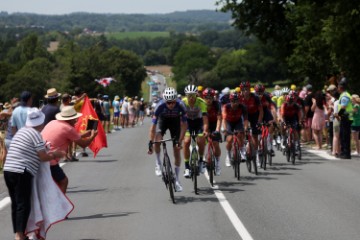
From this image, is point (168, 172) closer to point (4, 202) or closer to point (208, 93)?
point (4, 202)

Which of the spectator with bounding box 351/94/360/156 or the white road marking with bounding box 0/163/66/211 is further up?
the spectator with bounding box 351/94/360/156

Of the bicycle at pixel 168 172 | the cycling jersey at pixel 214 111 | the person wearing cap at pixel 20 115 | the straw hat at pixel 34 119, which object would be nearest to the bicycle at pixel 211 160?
the bicycle at pixel 168 172

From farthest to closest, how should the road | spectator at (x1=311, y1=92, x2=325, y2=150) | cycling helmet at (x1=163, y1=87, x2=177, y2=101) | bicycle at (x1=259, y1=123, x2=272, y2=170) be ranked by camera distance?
1. spectator at (x1=311, y1=92, x2=325, y2=150)
2. bicycle at (x1=259, y1=123, x2=272, y2=170)
3. cycling helmet at (x1=163, y1=87, x2=177, y2=101)
4. the road

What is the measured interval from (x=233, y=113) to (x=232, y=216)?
580 centimetres

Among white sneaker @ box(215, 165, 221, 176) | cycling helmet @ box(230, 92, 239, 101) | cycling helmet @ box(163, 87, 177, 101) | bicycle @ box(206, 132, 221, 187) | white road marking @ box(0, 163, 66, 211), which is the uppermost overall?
cycling helmet @ box(163, 87, 177, 101)

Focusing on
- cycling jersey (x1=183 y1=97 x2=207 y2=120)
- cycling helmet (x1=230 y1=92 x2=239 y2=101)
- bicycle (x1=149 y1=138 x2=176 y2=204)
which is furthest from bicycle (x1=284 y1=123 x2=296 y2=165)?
bicycle (x1=149 y1=138 x2=176 y2=204)

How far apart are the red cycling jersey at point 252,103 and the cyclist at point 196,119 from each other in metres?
2.77

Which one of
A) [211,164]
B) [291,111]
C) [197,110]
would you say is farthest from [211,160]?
[291,111]

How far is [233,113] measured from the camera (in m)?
18.0

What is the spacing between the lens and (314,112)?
2538cm

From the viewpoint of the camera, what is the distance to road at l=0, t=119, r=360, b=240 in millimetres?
11094

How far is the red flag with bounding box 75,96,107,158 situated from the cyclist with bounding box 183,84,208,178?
2185 mm

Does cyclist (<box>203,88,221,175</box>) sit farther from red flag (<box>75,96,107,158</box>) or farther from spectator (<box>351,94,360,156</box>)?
spectator (<box>351,94,360,156</box>)

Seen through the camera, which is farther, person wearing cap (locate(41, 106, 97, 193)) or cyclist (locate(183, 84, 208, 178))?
cyclist (locate(183, 84, 208, 178))
